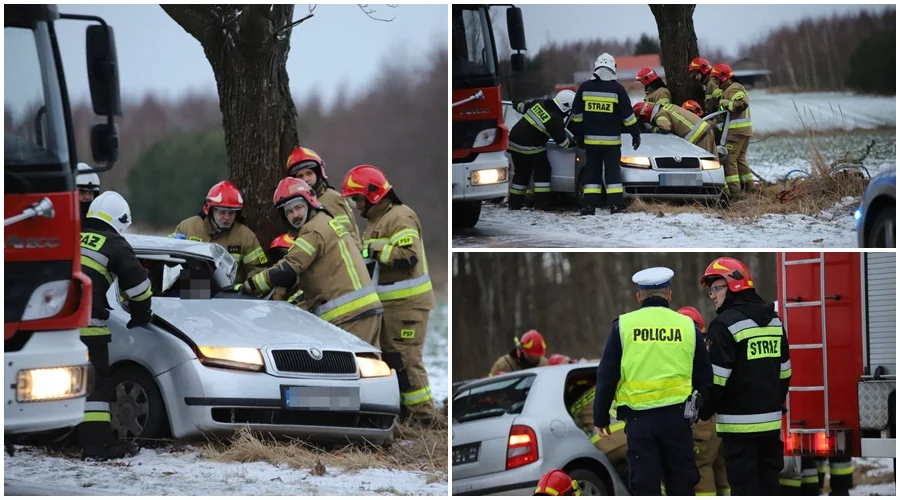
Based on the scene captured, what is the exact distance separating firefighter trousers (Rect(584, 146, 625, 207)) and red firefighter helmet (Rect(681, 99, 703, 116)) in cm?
138

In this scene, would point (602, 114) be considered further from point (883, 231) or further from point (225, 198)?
point (225, 198)

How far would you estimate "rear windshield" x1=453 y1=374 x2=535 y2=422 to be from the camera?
7.75 metres

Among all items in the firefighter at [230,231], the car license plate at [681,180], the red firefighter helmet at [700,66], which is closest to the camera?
the firefighter at [230,231]

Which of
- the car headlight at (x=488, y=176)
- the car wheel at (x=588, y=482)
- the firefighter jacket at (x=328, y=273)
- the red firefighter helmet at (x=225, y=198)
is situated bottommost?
the car wheel at (x=588, y=482)

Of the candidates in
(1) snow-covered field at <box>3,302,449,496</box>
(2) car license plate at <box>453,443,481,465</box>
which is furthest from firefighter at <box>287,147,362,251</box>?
(1) snow-covered field at <box>3,302,449,496</box>

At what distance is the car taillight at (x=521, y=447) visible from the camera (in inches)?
291

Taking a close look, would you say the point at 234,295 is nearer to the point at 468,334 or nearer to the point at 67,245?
the point at 67,245

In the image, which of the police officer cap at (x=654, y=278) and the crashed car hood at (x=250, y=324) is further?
the crashed car hood at (x=250, y=324)

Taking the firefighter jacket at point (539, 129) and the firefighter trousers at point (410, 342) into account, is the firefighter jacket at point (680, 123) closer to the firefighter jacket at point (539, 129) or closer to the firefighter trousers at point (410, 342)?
the firefighter jacket at point (539, 129)

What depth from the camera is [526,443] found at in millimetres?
7406

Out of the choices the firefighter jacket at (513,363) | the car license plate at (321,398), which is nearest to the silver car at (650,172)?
the firefighter jacket at (513,363)

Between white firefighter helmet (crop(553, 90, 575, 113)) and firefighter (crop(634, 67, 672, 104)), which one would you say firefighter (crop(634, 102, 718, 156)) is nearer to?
firefighter (crop(634, 67, 672, 104))

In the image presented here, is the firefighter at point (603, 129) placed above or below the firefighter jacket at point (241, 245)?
above

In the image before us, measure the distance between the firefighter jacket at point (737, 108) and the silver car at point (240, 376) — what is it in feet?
13.6
